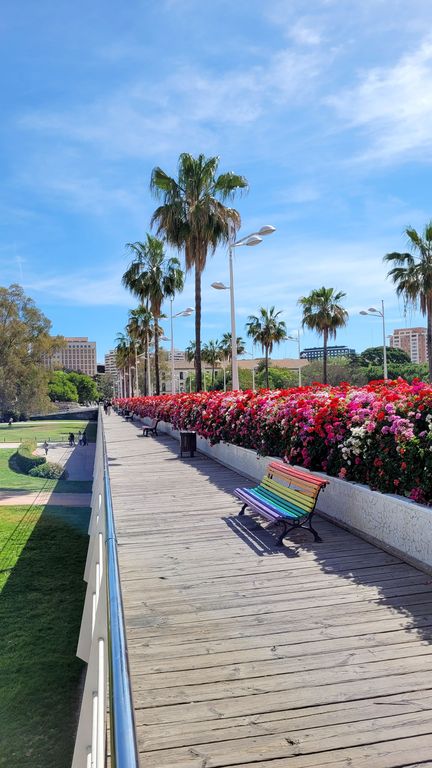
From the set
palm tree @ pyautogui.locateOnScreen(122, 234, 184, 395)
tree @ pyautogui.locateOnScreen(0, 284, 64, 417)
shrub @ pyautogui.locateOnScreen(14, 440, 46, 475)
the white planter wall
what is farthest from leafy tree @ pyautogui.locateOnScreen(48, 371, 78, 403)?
the white planter wall

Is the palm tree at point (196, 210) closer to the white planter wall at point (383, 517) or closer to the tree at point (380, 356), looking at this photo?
the white planter wall at point (383, 517)

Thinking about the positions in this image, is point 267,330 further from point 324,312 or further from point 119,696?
point 119,696

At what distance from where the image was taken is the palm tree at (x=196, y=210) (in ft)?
64.9

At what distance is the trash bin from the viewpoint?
45.5ft

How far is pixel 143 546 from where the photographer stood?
5.87m

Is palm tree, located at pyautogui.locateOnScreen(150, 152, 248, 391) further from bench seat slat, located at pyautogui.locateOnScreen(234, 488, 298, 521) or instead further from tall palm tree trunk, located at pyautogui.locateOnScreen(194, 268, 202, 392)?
bench seat slat, located at pyautogui.locateOnScreen(234, 488, 298, 521)

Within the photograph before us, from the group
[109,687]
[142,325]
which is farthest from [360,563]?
[142,325]

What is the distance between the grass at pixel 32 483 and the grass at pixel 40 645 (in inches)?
535

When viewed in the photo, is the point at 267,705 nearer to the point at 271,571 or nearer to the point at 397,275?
the point at 271,571

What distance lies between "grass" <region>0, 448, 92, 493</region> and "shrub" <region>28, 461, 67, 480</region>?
0.60 meters

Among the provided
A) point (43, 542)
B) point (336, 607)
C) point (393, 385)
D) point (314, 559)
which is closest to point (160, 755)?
point (336, 607)

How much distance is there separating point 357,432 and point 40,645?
32.9ft

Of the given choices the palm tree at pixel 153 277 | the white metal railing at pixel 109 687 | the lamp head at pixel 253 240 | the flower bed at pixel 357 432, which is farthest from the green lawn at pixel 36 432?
the white metal railing at pixel 109 687

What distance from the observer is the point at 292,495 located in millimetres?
6238
